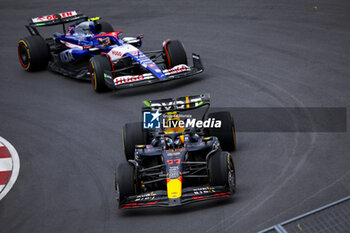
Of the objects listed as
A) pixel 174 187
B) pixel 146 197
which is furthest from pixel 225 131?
pixel 146 197

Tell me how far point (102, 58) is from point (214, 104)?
138 inches

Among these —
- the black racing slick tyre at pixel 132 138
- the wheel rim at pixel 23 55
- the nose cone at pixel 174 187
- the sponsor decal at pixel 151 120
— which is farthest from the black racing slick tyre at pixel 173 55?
the nose cone at pixel 174 187

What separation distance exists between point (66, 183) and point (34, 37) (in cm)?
856

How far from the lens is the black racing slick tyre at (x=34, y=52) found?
59.6ft

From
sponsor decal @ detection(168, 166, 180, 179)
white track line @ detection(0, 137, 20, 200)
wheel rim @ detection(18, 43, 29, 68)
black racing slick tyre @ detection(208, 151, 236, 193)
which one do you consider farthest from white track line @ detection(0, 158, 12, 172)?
wheel rim @ detection(18, 43, 29, 68)

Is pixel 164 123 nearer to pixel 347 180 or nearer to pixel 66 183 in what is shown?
pixel 66 183

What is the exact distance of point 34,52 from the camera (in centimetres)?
1816

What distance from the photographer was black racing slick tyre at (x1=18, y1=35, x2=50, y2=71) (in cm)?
1817

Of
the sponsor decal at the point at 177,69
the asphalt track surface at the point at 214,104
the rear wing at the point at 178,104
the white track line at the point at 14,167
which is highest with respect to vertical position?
the rear wing at the point at 178,104

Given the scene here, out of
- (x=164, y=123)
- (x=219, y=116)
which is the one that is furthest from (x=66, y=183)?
(x=219, y=116)

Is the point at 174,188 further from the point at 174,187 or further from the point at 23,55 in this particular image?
the point at 23,55

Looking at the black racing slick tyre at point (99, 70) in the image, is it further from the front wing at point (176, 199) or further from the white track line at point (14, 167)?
the front wing at point (176, 199)

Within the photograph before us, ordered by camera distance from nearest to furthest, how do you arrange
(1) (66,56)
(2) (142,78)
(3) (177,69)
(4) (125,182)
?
1. (4) (125,182)
2. (2) (142,78)
3. (3) (177,69)
4. (1) (66,56)

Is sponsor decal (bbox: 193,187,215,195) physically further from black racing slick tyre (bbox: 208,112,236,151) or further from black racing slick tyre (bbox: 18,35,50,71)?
Answer: black racing slick tyre (bbox: 18,35,50,71)
